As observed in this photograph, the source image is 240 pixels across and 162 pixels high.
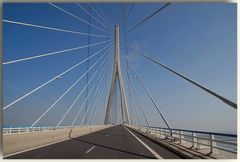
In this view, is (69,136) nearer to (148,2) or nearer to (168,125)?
(168,125)

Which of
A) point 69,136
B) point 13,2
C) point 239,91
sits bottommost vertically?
point 69,136

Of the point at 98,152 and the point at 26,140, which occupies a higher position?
the point at 26,140

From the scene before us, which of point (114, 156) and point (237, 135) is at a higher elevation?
point (237, 135)

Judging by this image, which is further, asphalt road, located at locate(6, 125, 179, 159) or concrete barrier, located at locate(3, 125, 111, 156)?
concrete barrier, located at locate(3, 125, 111, 156)

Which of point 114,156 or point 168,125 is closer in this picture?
point 114,156

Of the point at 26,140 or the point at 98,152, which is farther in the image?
the point at 26,140

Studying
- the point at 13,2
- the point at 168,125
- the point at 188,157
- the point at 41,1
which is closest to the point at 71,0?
the point at 41,1

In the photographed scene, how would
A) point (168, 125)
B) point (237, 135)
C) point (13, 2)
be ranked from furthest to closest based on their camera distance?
point (168, 125), point (13, 2), point (237, 135)

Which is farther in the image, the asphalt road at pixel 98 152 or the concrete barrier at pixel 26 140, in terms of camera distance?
the concrete barrier at pixel 26 140

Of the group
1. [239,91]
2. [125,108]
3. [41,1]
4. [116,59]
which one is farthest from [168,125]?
[125,108]

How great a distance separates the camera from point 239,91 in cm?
1171

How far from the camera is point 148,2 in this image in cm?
1288

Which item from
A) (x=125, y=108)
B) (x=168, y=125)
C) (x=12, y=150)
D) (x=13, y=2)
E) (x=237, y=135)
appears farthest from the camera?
(x=125, y=108)

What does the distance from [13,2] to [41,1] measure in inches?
34.5
